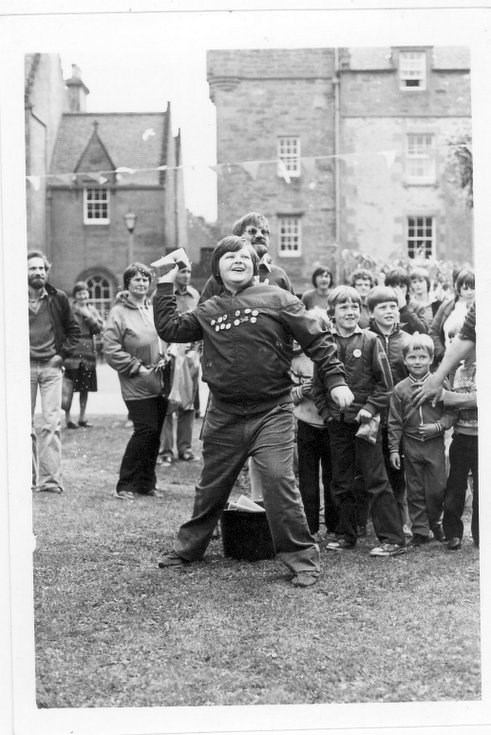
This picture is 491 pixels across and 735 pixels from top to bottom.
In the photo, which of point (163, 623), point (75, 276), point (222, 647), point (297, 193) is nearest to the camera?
point (222, 647)

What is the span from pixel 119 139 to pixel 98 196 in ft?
8.59

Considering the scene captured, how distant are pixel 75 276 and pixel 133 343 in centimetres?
2811

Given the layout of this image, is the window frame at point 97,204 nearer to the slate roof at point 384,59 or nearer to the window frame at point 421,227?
the slate roof at point 384,59

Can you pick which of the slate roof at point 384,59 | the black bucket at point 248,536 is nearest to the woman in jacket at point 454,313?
the black bucket at point 248,536

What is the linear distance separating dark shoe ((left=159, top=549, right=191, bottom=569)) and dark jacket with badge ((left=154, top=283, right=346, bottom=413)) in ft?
3.17

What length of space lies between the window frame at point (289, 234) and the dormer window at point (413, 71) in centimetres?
556

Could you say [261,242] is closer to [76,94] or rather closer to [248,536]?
[248,536]

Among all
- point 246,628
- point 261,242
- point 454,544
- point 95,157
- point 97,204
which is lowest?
point 246,628

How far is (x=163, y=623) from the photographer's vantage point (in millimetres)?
4531

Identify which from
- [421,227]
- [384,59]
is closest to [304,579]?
[421,227]

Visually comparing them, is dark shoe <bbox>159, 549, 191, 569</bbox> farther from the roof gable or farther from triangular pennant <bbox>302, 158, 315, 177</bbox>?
the roof gable

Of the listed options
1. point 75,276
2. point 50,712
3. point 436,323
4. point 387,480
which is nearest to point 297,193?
point 75,276

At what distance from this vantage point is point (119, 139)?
36.4 metres

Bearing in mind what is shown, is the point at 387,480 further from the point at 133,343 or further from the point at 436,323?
the point at 133,343
